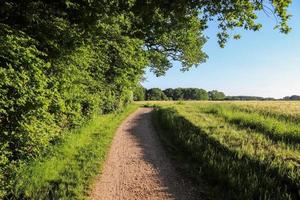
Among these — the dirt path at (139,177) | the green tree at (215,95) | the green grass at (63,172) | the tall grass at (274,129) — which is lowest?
the dirt path at (139,177)

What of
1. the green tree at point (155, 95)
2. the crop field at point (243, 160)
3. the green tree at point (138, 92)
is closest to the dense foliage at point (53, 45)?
the crop field at point (243, 160)

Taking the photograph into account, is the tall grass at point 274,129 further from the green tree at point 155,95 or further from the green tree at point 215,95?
the green tree at point 215,95

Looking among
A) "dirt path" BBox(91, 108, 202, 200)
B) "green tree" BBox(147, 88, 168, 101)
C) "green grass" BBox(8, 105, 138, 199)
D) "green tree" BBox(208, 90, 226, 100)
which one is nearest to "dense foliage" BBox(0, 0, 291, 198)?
"green grass" BBox(8, 105, 138, 199)

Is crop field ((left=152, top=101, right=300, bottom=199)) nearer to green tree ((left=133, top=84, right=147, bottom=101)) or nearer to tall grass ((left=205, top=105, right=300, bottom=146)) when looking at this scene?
tall grass ((left=205, top=105, right=300, bottom=146))

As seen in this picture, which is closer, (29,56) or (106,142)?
(29,56)

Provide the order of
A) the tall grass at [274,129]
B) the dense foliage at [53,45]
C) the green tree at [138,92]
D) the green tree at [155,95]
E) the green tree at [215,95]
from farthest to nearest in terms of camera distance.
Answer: the green tree at [215,95] < the green tree at [155,95] < the green tree at [138,92] < the tall grass at [274,129] < the dense foliage at [53,45]

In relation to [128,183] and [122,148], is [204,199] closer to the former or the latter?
[128,183]

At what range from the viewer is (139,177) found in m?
10.0

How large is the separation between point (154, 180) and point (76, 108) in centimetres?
487

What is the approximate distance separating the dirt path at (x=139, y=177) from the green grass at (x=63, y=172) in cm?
40

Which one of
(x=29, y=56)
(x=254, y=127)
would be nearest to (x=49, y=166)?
(x=29, y=56)

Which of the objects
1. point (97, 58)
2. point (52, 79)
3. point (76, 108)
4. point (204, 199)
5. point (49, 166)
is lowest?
point (204, 199)

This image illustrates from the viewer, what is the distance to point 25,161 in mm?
8945

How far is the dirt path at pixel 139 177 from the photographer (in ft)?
27.9
